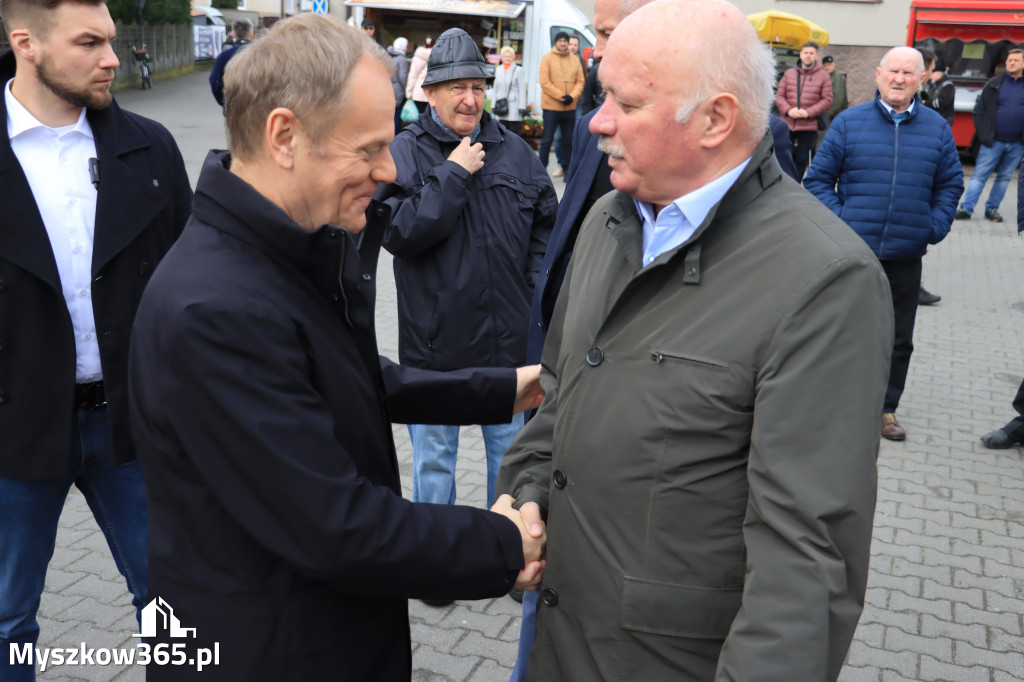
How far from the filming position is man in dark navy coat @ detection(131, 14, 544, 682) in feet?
5.19

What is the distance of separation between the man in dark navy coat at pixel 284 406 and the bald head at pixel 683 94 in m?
0.46

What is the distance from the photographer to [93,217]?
266 centimetres

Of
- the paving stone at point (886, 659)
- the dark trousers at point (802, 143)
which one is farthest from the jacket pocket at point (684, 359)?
the dark trousers at point (802, 143)

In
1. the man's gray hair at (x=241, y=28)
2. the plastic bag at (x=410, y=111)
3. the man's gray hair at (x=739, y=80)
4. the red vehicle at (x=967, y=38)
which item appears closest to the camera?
the man's gray hair at (x=739, y=80)

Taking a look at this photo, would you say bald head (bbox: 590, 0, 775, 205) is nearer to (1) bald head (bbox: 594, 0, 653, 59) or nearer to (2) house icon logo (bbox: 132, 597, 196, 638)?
(2) house icon logo (bbox: 132, 597, 196, 638)

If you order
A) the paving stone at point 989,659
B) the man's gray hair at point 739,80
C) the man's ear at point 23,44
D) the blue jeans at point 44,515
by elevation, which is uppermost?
the man's ear at point 23,44

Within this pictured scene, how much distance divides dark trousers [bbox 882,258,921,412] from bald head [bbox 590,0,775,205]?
387 cm

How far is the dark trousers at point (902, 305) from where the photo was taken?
5.38 m

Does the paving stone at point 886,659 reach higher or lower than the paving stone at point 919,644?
lower

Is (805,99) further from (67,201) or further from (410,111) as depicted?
(67,201)

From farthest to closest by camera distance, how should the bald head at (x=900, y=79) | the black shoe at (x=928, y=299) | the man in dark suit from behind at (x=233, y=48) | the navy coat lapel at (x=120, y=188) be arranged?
the man in dark suit from behind at (x=233, y=48) → the black shoe at (x=928, y=299) → the bald head at (x=900, y=79) → the navy coat lapel at (x=120, y=188)

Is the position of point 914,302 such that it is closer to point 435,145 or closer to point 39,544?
point 435,145

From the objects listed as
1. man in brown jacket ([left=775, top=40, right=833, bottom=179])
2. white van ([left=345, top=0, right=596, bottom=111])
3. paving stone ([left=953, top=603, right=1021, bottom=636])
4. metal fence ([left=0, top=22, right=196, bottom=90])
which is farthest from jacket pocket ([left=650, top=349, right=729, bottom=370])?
metal fence ([left=0, top=22, right=196, bottom=90])

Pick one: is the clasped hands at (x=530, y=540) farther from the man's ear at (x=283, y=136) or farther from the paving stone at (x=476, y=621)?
the paving stone at (x=476, y=621)
